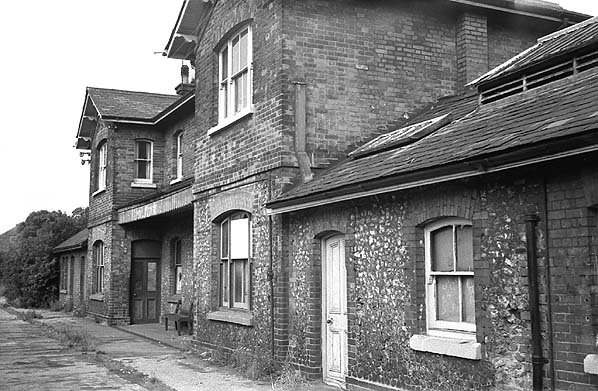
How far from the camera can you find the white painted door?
998 cm

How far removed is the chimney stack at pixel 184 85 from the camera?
85.8 ft

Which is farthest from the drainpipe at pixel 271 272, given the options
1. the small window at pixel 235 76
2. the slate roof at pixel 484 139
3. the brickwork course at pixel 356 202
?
the small window at pixel 235 76

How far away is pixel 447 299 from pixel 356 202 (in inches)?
78.8

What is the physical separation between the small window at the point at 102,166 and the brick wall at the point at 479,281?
14913mm

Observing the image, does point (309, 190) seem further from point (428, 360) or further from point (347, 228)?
point (428, 360)

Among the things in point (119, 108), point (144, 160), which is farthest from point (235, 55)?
point (119, 108)

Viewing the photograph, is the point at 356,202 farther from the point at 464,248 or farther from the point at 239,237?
the point at 239,237

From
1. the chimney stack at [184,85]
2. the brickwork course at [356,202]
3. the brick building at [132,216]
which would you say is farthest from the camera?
the chimney stack at [184,85]

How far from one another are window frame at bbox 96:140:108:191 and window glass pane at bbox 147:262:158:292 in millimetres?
3190

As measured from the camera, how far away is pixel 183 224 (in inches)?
797

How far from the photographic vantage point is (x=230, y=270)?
1294 cm

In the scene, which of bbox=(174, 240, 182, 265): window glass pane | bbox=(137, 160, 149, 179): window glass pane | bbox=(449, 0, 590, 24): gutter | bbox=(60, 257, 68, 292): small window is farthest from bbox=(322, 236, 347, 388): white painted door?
bbox=(60, 257, 68, 292): small window

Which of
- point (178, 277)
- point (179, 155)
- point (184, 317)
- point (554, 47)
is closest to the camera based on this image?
point (554, 47)

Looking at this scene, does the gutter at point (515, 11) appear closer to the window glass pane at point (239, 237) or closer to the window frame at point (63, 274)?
the window glass pane at point (239, 237)
